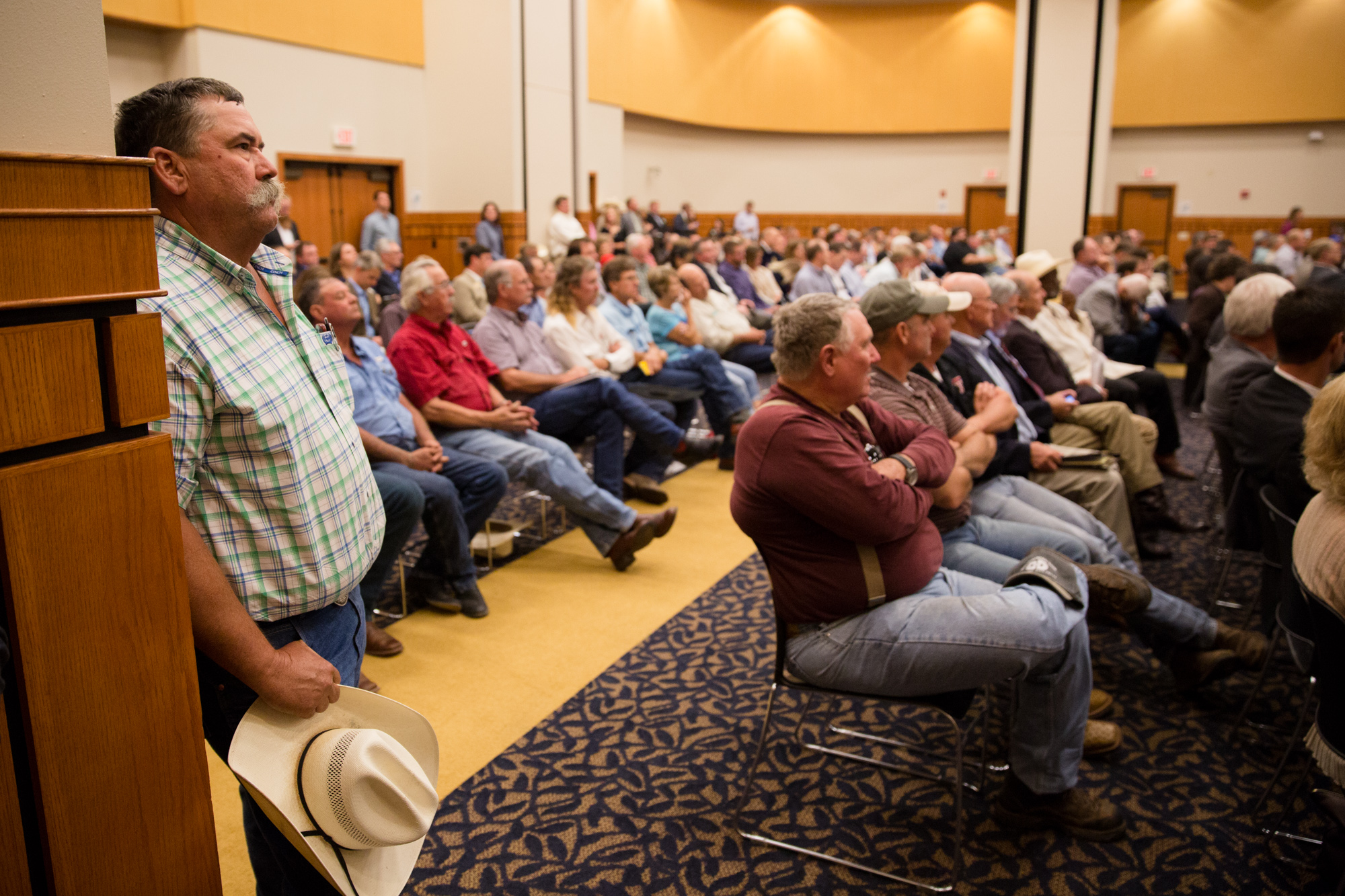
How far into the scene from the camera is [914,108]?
19734mm

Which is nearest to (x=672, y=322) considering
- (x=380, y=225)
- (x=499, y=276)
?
(x=499, y=276)

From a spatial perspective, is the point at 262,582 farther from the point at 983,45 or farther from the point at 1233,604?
the point at 983,45

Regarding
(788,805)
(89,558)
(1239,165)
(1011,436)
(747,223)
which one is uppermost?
(1239,165)

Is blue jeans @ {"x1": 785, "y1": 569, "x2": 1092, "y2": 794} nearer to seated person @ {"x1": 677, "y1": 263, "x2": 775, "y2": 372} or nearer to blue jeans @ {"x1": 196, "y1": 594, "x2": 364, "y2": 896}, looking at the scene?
blue jeans @ {"x1": 196, "y1": 594, "x2": 364, "y2": 896}

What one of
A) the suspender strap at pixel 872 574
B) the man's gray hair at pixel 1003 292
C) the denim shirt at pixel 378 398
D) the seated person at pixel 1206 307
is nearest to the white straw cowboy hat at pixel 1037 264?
the man's gray hair at pixel 1003 292

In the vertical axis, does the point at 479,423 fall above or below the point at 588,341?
below

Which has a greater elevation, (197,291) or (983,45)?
(983,45)

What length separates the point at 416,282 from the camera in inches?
156

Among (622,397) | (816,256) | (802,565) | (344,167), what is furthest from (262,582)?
(344,167)

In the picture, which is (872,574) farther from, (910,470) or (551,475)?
(551,475)

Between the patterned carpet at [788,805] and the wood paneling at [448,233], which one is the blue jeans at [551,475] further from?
the wood paneling at [448,233]

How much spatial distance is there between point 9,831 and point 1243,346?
4.13m

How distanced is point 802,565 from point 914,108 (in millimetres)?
19566

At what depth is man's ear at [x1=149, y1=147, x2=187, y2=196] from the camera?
1382 millimetres
